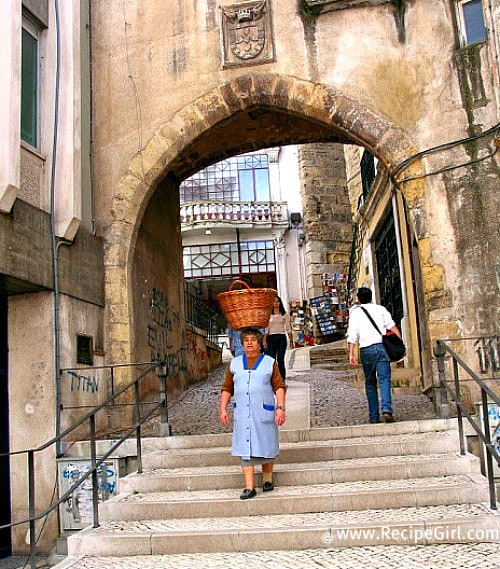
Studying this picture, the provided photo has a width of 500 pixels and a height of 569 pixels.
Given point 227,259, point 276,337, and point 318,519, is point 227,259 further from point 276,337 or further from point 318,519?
point 318,519

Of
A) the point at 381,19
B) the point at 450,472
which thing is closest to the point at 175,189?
the point at 381,19

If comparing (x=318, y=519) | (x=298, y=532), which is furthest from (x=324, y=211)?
(x=298, y=532)

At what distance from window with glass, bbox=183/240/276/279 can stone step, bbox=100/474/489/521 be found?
18946mm

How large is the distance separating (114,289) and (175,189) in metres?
3.44

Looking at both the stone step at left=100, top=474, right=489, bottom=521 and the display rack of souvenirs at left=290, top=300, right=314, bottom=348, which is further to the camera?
the display rack of souvenirs at left=290, top=300, right=314, bottom=348

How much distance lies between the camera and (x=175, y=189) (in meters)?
11.6

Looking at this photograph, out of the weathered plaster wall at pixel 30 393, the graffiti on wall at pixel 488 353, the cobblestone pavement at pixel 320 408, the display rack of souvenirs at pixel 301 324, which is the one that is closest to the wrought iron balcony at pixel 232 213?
the display rack of souvenirs at pixel 301 324

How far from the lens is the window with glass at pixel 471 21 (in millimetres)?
8203

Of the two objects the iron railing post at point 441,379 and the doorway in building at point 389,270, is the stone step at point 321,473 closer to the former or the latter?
the iron railing post at point 441,379

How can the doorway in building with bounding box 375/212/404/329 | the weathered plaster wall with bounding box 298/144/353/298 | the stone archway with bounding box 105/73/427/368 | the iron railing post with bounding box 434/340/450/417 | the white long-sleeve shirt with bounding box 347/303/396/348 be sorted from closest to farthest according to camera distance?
the iron railing post with bounding box 434/340/450/417, the white long-sleeve shirt with bounding box 347/303/396/348, the stone archway with bounding box 105/73/427/368, the doorway in building with bounding box 375/212/404/329, the weathered plaster wall with bounding box 298/144/353/298

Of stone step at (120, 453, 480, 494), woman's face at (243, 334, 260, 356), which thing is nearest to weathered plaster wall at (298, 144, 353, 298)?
stone step at (120, 453, 480, 494)

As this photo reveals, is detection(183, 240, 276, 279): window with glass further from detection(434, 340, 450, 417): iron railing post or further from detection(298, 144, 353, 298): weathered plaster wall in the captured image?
detection(434, 340, 450, 417): iron railing post

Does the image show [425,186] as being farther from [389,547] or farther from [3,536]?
[3,536]

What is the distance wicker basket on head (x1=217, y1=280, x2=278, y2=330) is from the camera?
741 cm
